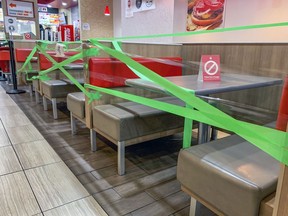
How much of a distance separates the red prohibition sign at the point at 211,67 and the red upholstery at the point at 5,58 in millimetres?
5449

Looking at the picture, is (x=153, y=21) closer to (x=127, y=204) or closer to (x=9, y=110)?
(x=9, y=110)

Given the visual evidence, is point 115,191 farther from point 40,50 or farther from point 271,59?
point 40,50

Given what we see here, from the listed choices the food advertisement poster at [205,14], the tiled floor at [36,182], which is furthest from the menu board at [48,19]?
the tiled floor at [36,182]

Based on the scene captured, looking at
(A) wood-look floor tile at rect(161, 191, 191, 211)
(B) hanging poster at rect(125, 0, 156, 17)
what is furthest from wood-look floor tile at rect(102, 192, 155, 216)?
(B) hanging poster at rect(125, 0, 156, 17)

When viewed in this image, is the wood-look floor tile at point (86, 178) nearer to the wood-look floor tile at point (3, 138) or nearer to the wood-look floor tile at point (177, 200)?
the wood-look floor tile at point (177, 200)

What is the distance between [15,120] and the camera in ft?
9.95

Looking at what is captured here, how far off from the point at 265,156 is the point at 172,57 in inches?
69.8

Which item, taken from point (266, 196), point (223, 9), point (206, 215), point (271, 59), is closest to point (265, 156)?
point (266, 196)

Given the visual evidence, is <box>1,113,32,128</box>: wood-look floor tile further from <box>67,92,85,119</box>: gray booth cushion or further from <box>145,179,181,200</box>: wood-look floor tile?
<box>145,179,181,200</box>: wood-look floor tile

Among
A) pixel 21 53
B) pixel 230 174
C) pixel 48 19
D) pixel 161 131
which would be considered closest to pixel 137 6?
pixel 21 53

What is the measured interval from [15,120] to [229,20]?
11.7 ft

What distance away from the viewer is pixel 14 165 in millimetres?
1893

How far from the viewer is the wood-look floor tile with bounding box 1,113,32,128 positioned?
288cm

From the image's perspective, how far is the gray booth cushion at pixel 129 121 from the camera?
68.0 inches
